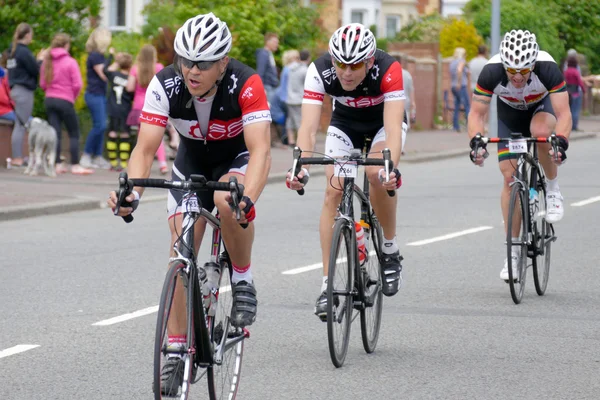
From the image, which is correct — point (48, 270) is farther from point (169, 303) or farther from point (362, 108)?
point (169, 303)

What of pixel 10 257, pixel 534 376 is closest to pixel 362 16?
pixel 10 257

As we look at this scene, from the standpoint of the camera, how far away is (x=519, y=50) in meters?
9.02

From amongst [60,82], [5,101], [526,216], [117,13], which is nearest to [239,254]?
[526,216]

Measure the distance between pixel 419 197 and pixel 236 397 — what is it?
1093 centimetres

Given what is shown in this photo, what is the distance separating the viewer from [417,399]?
635 centimetres

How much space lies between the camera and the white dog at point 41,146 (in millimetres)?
17047

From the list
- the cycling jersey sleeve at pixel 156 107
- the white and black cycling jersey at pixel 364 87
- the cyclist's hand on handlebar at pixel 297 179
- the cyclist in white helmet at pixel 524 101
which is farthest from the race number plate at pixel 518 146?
the cycling jersey sleeve at pixel 156 107

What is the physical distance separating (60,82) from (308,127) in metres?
10.9

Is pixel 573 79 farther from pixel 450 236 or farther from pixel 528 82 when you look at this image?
pixel 528 82

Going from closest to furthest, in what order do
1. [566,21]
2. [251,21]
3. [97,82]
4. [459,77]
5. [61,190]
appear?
1. [61,190]
2. [97,82]
3. [251,21]
4. [459,77]
5. [566,21]

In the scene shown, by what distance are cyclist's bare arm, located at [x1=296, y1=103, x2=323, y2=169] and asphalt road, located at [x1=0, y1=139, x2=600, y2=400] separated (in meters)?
1.19

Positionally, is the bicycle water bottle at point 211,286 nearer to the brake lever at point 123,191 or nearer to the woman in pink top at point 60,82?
the brake lever at point 123,191

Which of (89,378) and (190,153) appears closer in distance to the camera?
(190,153)

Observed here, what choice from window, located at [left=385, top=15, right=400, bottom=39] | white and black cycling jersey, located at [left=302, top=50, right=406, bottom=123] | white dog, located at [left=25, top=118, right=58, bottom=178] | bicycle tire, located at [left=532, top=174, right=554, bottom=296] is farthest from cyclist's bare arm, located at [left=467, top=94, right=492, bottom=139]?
window, located at [left=385, top=15, right=400, bottom=39]
